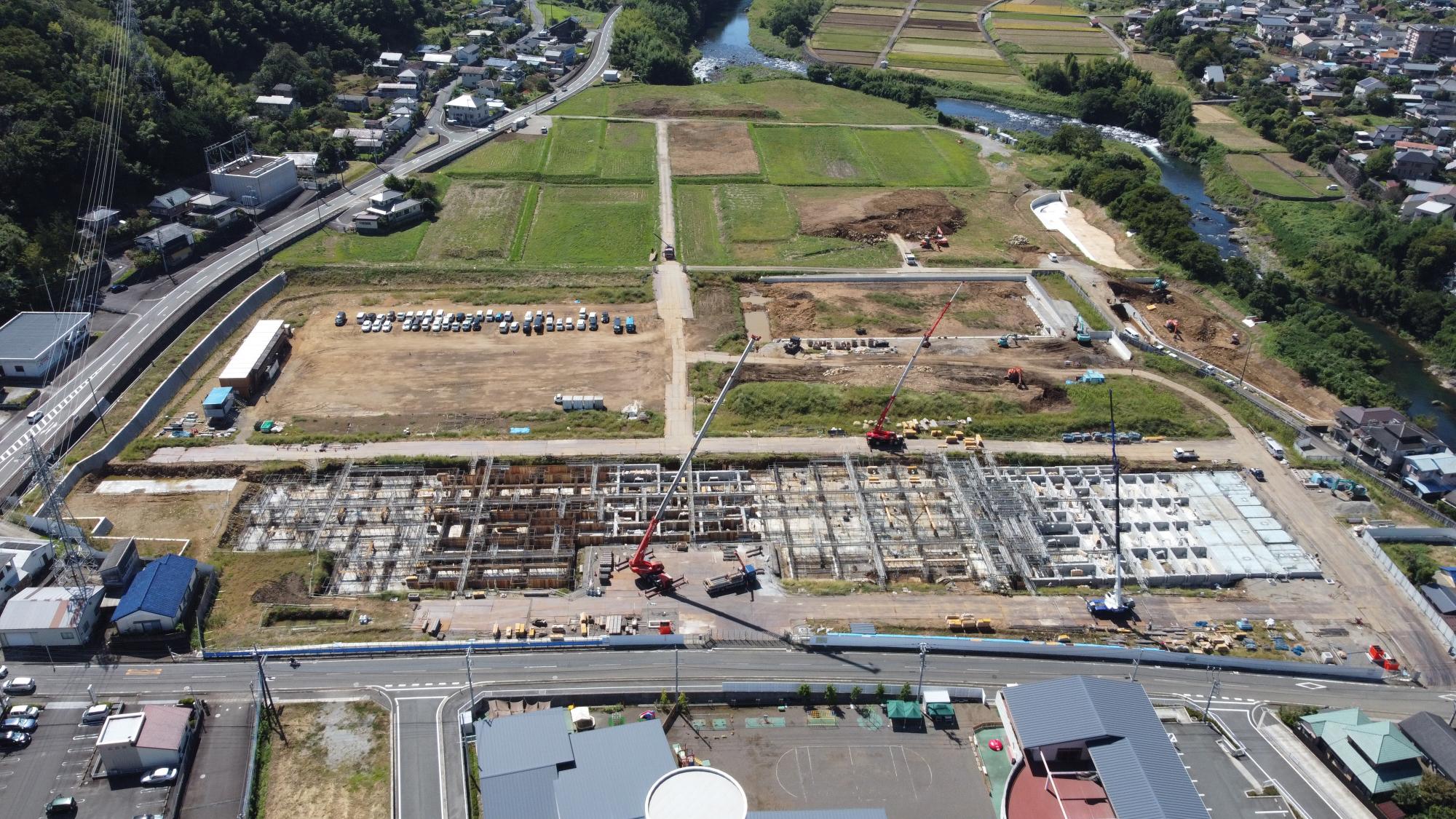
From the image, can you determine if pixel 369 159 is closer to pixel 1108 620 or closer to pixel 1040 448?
pixel 1040 448

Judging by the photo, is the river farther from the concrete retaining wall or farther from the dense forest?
the concrete retaining wall

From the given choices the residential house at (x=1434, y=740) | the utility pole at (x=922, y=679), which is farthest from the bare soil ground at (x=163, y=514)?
the residential house at (x=1434, y=740)

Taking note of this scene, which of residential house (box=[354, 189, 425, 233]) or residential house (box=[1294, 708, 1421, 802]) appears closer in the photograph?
residential house (box=[1294, 708, 1421, 802])

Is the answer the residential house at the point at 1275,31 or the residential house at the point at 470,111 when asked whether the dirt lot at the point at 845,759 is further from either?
the residential house at the point at 1275,31

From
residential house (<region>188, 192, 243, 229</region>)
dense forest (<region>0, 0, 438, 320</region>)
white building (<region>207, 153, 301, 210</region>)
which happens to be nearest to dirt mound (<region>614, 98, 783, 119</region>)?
dense forest (<region>0, 0, 438, 320</region>)

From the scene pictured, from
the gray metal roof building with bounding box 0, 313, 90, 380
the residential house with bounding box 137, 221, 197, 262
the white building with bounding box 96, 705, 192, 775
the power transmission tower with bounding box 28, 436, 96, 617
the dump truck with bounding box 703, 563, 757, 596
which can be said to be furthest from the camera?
the residential house with bounding box 137, 221, 197, 262

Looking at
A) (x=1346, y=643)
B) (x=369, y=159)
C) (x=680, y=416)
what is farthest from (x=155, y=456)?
(x=1346, y=643)
